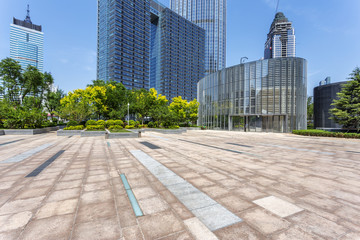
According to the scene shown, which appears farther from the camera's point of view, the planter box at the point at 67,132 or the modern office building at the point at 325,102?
the modern office building at the point at 325,102

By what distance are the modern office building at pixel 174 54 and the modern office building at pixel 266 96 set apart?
322 ft

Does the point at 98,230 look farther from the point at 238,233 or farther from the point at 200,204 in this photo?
the point at 238,233

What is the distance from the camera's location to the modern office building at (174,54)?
430 ft

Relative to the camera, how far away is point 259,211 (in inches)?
122

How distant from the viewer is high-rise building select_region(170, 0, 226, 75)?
15675 cm

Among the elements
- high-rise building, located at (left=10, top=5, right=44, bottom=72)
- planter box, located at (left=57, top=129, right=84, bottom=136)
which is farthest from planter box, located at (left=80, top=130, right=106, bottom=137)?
high-rise building, located at (left=10, top=5, right=44, bottom=72)

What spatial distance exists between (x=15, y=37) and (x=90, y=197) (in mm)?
260519

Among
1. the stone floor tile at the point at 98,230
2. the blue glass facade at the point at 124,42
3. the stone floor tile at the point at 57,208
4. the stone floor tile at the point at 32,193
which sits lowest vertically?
the stone floor tile at the point at 32,193

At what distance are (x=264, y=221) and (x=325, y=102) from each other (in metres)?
55.3

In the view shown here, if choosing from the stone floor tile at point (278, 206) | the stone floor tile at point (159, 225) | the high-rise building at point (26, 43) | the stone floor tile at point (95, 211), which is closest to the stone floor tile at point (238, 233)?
the stone floor tile at point (159, 225)

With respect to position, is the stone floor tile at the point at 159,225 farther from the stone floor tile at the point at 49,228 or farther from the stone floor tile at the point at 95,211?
the stone floor tile at the point at 49,228


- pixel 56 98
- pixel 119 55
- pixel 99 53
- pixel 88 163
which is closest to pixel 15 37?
pixel 99 53

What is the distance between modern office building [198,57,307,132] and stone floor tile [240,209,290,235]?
32.5 metres

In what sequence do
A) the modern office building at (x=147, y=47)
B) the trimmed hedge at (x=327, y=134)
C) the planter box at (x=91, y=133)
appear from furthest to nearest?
the modern office building at (x=147, y=47) < the trimmed hedge at (x=327, y=134) < the planter box at (x=91, y=133)
